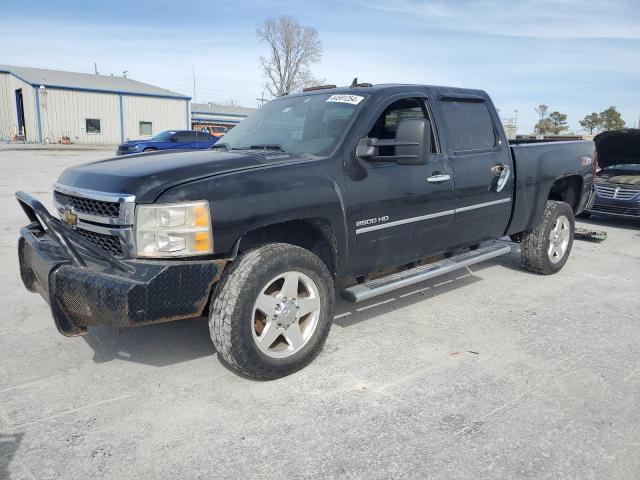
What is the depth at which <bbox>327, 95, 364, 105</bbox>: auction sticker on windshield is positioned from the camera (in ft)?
13.4

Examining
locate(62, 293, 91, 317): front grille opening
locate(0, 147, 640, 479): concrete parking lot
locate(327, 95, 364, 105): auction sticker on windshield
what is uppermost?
locate(327, 95, 364, 105): auction sticker on windshield

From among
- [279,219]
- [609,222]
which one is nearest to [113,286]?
[279,219]

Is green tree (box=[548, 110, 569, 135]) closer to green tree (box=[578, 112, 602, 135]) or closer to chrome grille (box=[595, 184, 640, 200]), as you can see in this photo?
green tree (box=[578, 112, 602, 135])

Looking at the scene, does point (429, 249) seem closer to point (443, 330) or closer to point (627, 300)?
point (443, 330)

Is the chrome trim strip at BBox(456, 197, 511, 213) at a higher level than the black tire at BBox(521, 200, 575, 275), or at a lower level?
higher

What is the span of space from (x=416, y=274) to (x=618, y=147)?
746 cm

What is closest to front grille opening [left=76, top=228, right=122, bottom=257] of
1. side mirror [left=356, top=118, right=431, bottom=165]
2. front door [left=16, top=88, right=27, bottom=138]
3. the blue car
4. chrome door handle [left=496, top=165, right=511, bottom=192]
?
side mirror [left=356, top=118, right=431, bottom=165]

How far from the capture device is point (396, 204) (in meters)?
4.01

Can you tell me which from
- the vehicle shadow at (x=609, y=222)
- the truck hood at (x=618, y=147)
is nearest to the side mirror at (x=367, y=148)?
the truck hood at (x=618, y=147)

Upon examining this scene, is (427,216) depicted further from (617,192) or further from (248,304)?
(617,192)

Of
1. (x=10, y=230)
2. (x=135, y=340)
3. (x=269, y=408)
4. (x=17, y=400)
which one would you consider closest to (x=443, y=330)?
(x=269, y=408)

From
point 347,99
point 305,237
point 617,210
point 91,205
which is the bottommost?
point 617,210

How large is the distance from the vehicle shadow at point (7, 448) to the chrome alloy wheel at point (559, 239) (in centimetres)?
531

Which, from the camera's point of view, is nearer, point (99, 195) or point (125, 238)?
point (125, 238)
